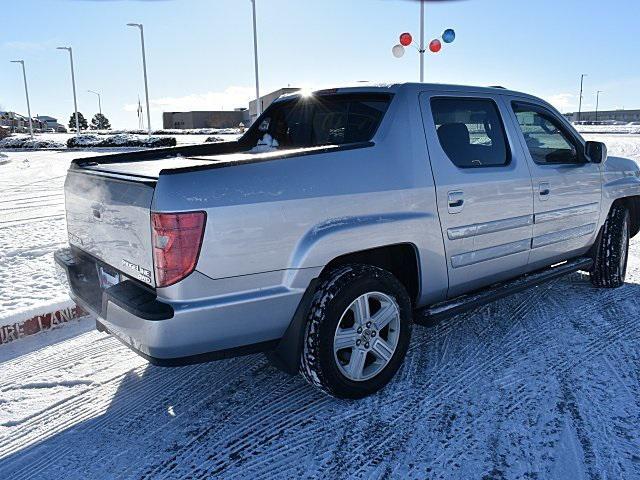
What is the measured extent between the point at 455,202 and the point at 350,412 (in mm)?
1435

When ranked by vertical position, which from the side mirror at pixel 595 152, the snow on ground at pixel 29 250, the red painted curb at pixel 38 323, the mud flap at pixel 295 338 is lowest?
the red painted curb at pixel 38 323

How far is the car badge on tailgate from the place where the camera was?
2.58m

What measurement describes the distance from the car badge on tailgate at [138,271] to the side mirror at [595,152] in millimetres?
3753

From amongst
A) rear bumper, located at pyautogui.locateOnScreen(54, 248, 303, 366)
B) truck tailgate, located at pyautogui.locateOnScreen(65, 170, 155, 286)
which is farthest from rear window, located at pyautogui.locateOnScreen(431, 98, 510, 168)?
truck tailgate, located at pyautogui.locateOnScreen(65, 170, 155, 286)

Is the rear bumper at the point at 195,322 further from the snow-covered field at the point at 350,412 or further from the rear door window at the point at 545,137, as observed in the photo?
the rear door window at the point at 545,137

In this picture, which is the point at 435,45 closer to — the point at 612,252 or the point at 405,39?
the point at 405,39

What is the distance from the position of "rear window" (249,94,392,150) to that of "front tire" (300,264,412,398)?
924 mm

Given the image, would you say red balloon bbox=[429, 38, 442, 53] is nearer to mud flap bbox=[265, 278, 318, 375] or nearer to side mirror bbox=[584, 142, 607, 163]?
side mirror bbox=[584, 142, 607, 163]

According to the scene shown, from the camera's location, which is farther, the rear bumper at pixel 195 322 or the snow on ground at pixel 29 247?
the snow on ground at pixel 29 247

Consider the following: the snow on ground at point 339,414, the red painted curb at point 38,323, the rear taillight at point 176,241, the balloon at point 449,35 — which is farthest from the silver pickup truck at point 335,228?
the balloon at point 449,35

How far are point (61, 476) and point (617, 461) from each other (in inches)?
104

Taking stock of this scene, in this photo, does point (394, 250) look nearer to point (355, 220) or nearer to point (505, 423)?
point (355, 220)

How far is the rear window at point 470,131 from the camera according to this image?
3.46 meters

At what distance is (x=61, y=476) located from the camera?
2.51m
